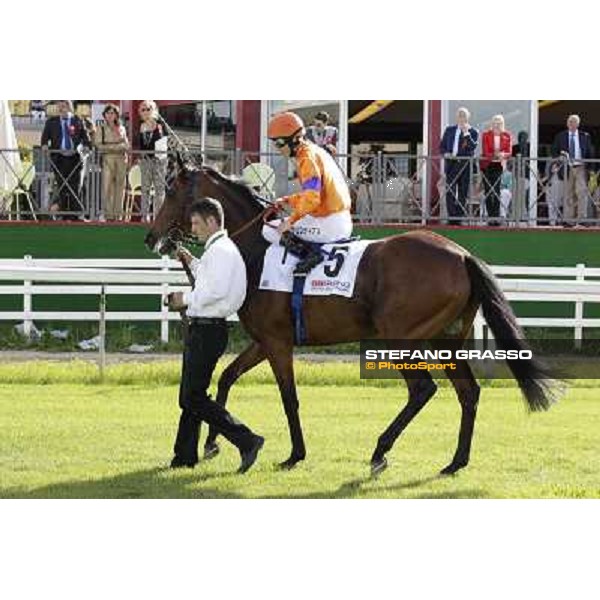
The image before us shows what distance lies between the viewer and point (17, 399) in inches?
451

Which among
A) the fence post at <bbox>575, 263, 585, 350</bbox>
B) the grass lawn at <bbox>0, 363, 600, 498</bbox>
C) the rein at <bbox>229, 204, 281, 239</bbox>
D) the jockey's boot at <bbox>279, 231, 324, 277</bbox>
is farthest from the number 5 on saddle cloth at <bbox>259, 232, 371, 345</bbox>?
the fence post at <bbox>575, 263, 585, 350</bbox>

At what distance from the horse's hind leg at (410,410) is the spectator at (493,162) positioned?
20.4 feet

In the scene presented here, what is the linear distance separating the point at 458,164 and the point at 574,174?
1.19m

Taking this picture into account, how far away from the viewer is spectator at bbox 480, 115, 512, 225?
14984 millimetres

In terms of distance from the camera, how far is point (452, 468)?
8.94 m

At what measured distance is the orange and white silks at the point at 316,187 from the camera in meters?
8.95

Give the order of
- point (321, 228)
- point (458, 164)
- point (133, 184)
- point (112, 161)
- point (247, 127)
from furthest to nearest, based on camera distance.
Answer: point (247, 127)
point (458, 164)
point (112, 161)
point (133, 184)
point (321, 228)

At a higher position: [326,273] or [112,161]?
[112,161]

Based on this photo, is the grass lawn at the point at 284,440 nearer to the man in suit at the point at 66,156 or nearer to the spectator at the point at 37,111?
the man in suit at the point at 66,156

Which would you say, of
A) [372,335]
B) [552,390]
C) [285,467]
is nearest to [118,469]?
[285,467]

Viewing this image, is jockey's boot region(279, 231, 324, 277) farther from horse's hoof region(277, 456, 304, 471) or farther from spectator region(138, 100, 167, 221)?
spectator region(138, 100, 167, 221)

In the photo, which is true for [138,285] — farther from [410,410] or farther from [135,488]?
[135,488]

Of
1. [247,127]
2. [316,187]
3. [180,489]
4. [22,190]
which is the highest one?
[247,127]

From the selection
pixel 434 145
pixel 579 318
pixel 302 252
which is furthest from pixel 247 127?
pixel 302 252
